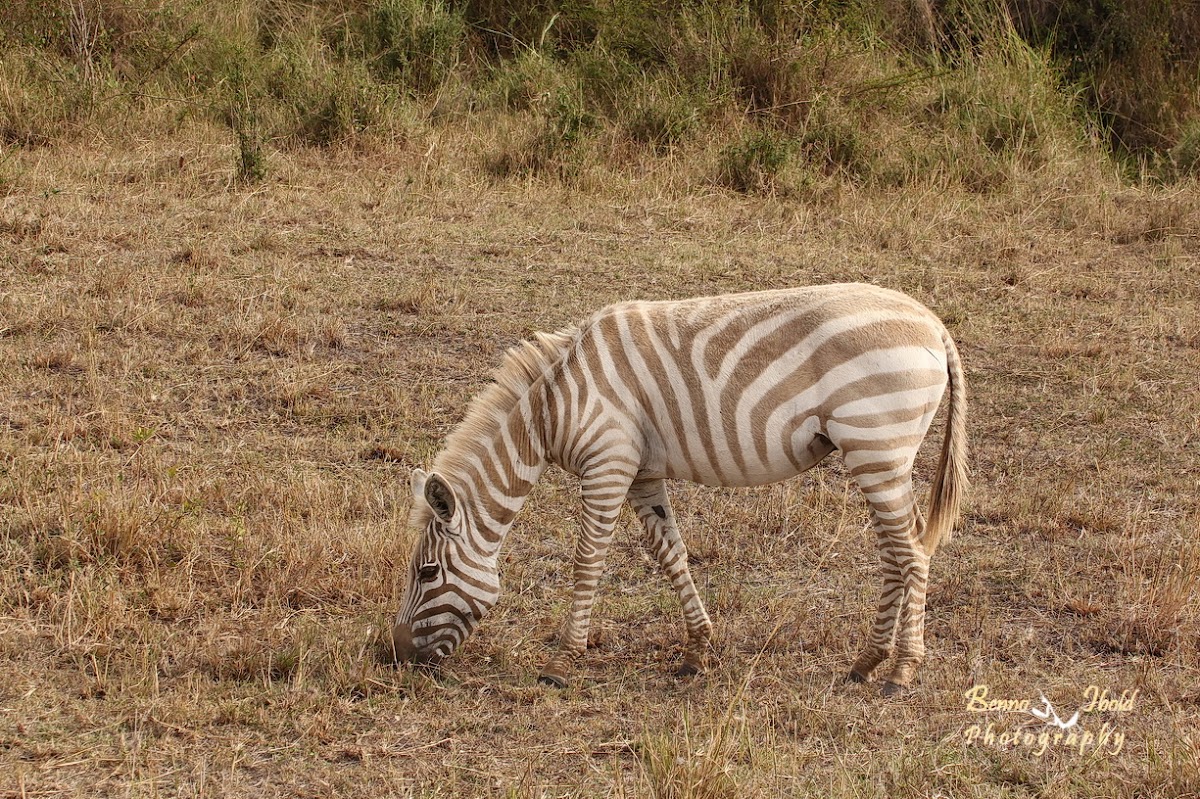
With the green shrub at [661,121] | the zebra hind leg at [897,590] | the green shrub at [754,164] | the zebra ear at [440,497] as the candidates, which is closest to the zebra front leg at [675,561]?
the zebra hind leg at [897,590]

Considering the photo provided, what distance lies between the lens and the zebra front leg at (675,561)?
17.1ft

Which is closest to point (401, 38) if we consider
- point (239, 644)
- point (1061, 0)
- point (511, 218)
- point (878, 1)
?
point (511, 218)

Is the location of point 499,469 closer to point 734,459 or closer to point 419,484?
point 419,484

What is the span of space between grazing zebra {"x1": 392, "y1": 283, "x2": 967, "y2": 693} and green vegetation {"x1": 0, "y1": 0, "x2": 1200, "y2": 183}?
6.65 m

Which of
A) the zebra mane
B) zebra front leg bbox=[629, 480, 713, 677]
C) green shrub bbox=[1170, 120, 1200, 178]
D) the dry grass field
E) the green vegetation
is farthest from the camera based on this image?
green shrub bbox=[1170, 120, 1200, 178]

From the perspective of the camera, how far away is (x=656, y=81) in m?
12.9

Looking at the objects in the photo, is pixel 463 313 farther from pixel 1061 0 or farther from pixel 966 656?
pixel 1061 0

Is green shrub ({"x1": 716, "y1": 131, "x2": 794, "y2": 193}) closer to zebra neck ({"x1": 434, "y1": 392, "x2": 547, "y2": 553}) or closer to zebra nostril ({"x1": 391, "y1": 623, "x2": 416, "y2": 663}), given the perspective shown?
zebra neck ({"x1": 434, "y1": 392, "x2": 547, "y2": 553})

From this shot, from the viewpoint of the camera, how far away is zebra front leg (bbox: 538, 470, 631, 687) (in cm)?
496

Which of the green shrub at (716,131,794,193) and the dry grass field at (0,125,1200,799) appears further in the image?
the green shrub at (716,131,794,193)

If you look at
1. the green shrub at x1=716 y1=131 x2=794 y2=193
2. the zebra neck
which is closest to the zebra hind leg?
the zebra neck

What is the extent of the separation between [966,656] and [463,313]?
464 cm

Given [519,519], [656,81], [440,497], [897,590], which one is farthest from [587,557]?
[656,81]

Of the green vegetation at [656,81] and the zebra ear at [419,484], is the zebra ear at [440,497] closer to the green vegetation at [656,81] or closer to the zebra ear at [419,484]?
the zebra ear at [419,484]
